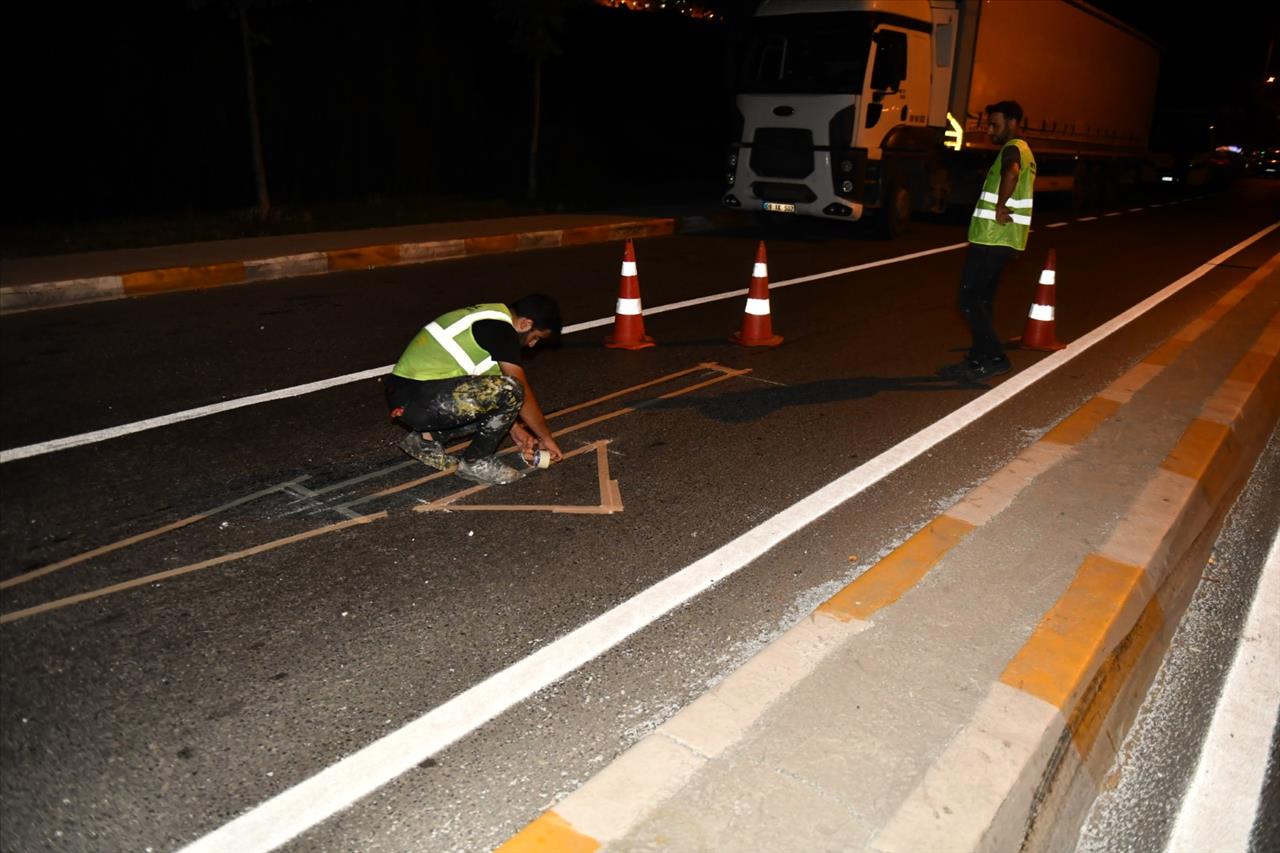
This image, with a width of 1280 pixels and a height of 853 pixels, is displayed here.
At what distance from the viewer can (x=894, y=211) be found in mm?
15344

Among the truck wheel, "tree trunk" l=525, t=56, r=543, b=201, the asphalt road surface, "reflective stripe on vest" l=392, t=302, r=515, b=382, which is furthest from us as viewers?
"tree trunk" l=525, t=56, r=543, b=201

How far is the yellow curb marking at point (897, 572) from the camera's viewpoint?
3.38m

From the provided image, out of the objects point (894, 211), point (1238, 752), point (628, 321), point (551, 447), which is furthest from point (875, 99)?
point (1238, 752)

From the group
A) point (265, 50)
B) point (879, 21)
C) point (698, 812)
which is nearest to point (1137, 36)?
point (879, 21)

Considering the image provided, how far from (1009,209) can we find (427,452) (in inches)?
167

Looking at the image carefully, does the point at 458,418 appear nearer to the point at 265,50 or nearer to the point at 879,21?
the point at 879,21

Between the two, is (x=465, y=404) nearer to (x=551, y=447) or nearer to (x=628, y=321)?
(x=551, y=447)

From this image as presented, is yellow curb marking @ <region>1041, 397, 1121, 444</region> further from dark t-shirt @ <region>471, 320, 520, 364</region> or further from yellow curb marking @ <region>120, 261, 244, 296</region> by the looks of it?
yellow curb marking @ <region>120, 261, 244, 296</region>

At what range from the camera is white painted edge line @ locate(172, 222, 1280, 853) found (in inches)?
96.0

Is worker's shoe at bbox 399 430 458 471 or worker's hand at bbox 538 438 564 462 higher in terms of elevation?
worker's hand at bbox 538 438 564 462

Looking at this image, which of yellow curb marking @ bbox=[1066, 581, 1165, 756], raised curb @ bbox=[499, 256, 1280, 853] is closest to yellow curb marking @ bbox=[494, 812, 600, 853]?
raised curb @ bbox=[499, 256, 1280, 853]

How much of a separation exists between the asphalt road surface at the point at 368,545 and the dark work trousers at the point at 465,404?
28 centimetres

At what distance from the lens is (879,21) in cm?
1381

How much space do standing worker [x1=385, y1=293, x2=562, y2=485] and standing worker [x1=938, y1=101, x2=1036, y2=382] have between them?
11.8 feet
